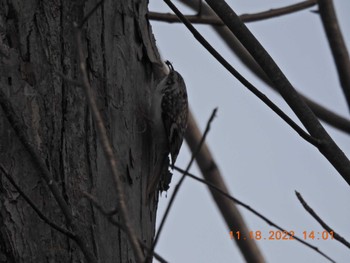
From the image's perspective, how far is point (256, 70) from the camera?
12.5 ft

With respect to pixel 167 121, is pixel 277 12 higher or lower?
higher

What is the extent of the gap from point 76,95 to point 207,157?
7.13 ft

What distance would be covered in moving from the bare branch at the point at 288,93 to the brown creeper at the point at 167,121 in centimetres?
57

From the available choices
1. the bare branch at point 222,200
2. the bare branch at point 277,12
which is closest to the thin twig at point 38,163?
the bare branch at point 277,12

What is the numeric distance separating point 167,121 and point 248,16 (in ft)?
2.78

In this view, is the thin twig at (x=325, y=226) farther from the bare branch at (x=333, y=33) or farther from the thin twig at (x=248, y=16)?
the thin twig at (x=248, y=16)

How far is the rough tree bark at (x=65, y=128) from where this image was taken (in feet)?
6.64

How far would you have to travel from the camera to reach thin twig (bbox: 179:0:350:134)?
346cm

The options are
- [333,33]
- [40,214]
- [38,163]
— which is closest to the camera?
[40,214]

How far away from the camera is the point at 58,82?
7.22 feet

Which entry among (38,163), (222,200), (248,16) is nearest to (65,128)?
(38,163)

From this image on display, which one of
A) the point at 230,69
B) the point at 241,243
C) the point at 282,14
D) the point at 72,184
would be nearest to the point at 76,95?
the point at 72,184

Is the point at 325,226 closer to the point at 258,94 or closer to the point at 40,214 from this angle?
the point at 258,94

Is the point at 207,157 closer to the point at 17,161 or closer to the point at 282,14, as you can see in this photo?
the point at 282,14
